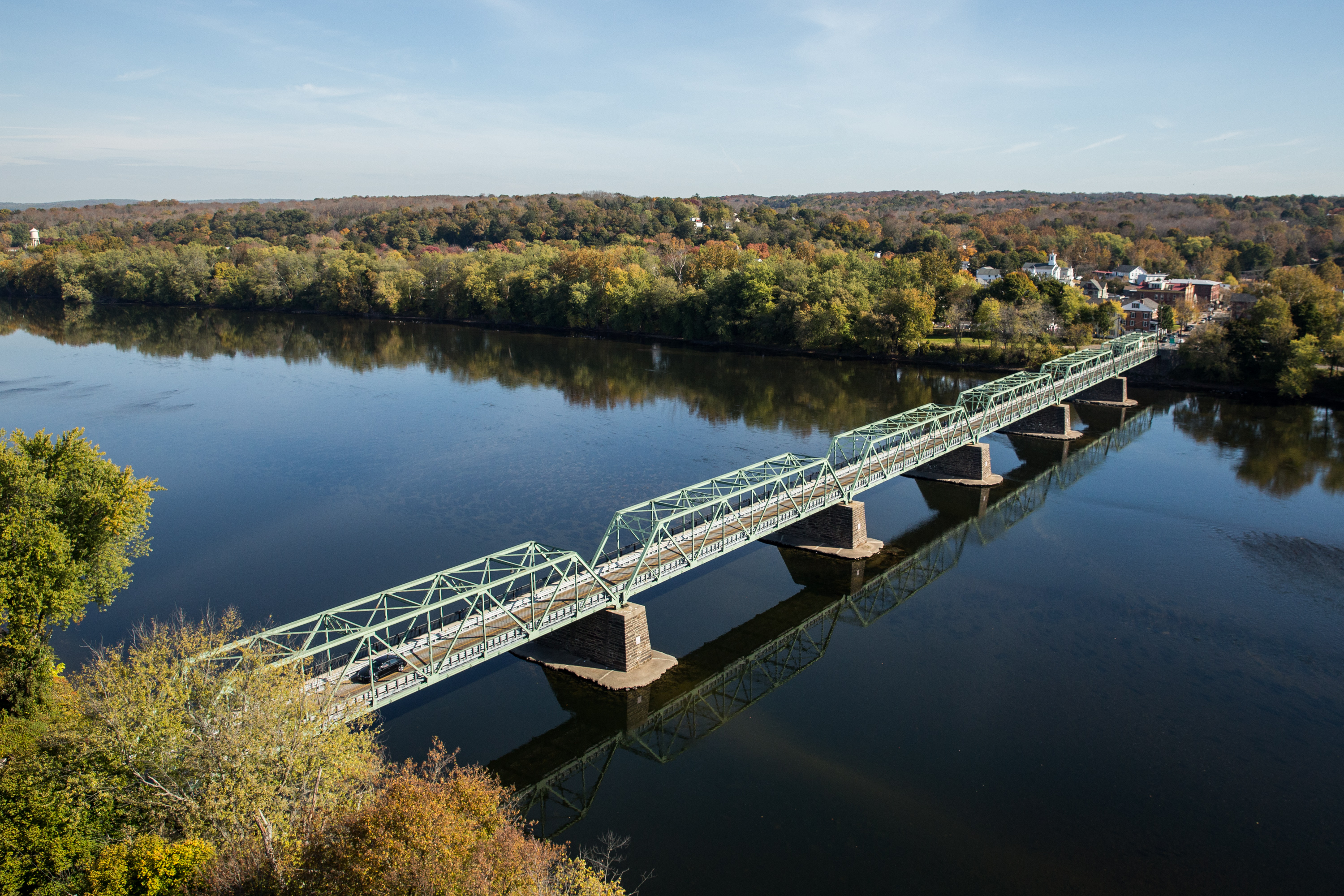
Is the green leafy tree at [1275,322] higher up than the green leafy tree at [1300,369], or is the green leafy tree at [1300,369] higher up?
the green leafy tree at [1275,322]

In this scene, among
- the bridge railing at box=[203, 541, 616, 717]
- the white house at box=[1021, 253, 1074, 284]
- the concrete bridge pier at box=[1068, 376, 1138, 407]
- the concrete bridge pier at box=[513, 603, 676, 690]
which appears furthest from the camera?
the white house at box=[1021, 253, 1074, 284]

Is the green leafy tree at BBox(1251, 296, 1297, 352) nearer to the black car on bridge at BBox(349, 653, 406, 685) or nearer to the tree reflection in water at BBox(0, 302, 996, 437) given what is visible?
the tree reflection in water at BBox(0, 302, 996, 437)

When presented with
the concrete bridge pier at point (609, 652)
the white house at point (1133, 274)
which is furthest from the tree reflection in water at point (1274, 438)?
the white house at point (1133, 274)

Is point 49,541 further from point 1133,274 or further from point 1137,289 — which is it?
point 1133,274

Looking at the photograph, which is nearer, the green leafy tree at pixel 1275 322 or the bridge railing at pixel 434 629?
the bridge railing at pixel 434 629

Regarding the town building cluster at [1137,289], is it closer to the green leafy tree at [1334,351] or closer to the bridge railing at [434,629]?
the green leafy tree at [1334,351]

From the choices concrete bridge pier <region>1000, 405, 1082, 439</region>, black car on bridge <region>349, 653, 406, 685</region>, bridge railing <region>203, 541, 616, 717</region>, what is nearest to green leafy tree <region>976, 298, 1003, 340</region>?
concrete bridge pier <region>1000, 405, 1082, 439</region>

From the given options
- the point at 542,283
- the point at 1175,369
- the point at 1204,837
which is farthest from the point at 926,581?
the point at 542,283
